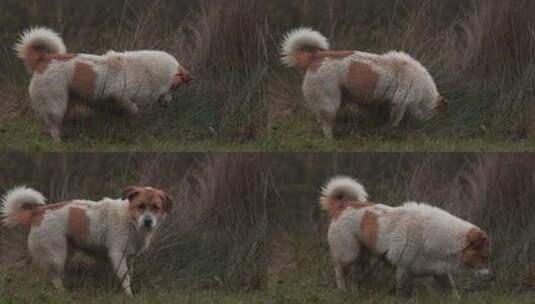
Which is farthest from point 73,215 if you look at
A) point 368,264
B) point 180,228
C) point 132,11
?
point 132,11

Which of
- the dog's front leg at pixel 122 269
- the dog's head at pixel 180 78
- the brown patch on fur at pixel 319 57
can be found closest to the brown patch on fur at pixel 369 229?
the brown patch on fur at pixel 319 57

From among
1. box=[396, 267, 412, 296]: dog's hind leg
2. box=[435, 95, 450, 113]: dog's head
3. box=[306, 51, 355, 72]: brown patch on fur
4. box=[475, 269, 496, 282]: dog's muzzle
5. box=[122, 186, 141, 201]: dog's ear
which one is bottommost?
box=[396, 267, 412, 296]: dog's hind leg

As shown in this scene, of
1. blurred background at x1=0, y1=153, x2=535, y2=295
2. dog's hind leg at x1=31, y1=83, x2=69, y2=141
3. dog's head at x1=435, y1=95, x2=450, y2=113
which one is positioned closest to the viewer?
blurred background at x1=0, y1=153, x2=535, y2=295

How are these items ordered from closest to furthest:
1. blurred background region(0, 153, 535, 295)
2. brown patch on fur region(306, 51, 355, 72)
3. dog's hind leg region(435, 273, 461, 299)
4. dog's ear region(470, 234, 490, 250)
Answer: dog's ear region(470, 234, 490, 250), dog's hind leg region(435, 273, 461, 299), blurred background region(0, 153, 535, 295), brown patch on fur region(306, 51, 355, 72)

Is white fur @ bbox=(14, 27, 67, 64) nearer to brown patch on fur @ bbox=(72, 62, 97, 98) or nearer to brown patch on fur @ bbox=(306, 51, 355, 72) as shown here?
brown patch on fur @ bbox=(72, 62, 97, 98)

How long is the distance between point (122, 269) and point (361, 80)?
3.39 m

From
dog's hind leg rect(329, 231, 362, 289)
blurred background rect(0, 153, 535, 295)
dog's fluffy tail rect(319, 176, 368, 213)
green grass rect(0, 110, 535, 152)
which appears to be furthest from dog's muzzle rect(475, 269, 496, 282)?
green grass rect(0, 110, 535, 152)

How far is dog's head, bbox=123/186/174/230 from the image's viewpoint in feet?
38.6

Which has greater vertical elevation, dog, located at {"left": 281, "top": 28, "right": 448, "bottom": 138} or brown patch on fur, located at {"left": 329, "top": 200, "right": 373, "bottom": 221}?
dog, located at {"left": 281, "top": 28, "right": 448, "bottom": 138}

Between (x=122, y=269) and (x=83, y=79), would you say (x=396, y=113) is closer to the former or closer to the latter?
(x=83, y=79)

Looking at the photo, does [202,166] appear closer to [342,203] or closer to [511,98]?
[342,203]

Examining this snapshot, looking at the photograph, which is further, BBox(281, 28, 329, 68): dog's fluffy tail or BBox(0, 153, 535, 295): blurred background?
BBox(281, 28, 329, 68): dog's fluffy tail

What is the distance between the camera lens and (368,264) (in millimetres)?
12539

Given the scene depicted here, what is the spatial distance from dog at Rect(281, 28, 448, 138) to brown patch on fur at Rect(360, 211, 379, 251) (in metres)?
1.34
